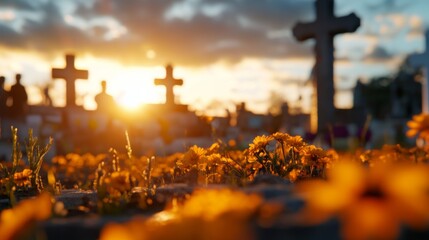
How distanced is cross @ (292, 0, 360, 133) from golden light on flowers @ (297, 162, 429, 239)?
11.0 metres

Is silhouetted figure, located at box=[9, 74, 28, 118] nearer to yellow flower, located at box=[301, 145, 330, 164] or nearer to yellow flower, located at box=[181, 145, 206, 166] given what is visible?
yellow flower, located at box=[181, 145, 206, 166]

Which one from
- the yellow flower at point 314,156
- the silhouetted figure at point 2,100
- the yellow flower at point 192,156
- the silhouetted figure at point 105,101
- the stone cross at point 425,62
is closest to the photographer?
the yellow flower at point 314,156

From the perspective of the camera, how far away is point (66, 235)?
2432mm

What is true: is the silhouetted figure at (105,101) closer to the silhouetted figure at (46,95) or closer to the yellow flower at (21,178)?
the yellow flower at (21,178)

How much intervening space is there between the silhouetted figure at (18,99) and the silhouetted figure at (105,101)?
2011 millimetres

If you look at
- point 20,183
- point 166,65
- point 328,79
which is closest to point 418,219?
point 20,183

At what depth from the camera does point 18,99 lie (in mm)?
16609

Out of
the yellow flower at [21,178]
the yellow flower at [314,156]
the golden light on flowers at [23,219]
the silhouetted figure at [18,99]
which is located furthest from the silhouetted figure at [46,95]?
the golden light on flowers at [23,219]

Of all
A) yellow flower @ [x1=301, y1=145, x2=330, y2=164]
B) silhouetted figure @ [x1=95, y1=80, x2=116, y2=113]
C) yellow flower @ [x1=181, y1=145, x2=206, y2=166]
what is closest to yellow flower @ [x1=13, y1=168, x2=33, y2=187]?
yellow flower @ [x1=181, y1=145, x2=206, y2=166]

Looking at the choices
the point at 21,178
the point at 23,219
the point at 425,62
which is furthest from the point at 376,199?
the point at 425,62

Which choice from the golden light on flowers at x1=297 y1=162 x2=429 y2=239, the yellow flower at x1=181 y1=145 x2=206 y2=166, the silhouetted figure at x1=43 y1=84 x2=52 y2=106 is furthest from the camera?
the silhouetted figure at x1=43 y1=84 x2=52 y2=106

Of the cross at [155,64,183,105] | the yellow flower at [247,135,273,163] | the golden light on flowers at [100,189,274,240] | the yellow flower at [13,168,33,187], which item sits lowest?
the yellow flower at [13,168,33,187]

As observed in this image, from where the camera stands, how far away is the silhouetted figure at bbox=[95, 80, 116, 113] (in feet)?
55.5

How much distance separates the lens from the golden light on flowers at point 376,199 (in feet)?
5.11
